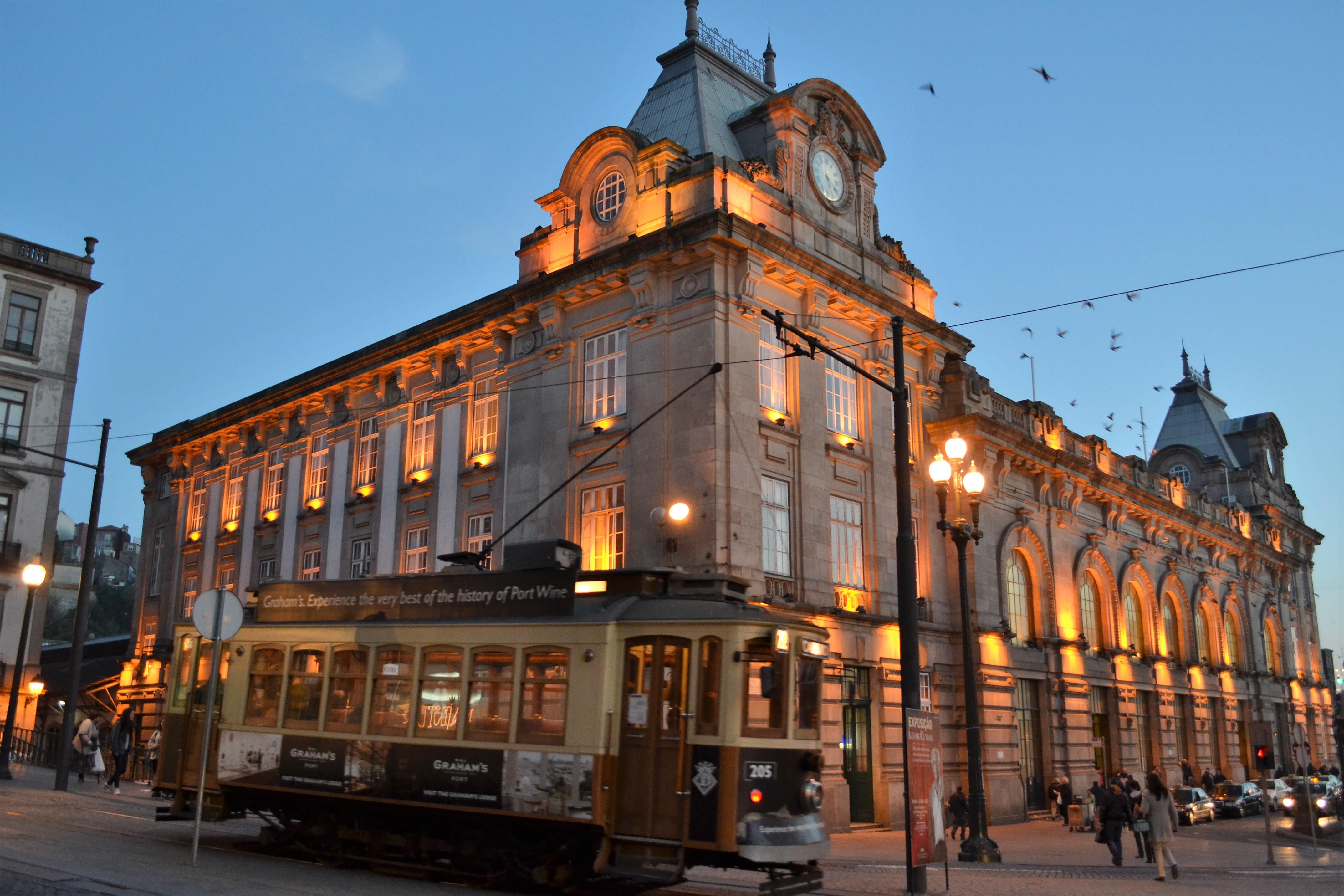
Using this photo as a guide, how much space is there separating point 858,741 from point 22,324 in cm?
3406

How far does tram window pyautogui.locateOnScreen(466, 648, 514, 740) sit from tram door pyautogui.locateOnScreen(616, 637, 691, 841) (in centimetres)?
151

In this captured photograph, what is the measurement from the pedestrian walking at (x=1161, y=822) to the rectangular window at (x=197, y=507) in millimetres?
34038

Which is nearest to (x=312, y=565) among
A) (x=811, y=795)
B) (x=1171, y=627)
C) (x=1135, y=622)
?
(x=811, y=795)

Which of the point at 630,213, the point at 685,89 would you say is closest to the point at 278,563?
the point at 630,213

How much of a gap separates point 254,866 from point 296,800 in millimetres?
1360

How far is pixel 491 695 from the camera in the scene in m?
12.8

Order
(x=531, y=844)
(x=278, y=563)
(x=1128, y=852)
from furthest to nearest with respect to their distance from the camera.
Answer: (x=278, y=563) < (x=1128, y=852) < (x=531, y=844)

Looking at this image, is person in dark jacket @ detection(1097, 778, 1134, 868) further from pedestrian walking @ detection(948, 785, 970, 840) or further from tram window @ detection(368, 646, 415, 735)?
tram window @ detection(368, 646, 415, 735)

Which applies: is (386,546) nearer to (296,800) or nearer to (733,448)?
(733,448)

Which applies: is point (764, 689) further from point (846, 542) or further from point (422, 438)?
point (422, 438)

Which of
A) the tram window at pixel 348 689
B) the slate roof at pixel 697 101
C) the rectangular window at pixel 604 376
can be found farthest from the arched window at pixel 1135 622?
the tram window at pixel 348 689

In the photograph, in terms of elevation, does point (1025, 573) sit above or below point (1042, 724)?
above

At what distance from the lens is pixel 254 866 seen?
13.0m

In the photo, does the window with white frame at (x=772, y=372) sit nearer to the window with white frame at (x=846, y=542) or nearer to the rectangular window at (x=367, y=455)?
the window with white frame at (x=846, y=542)
